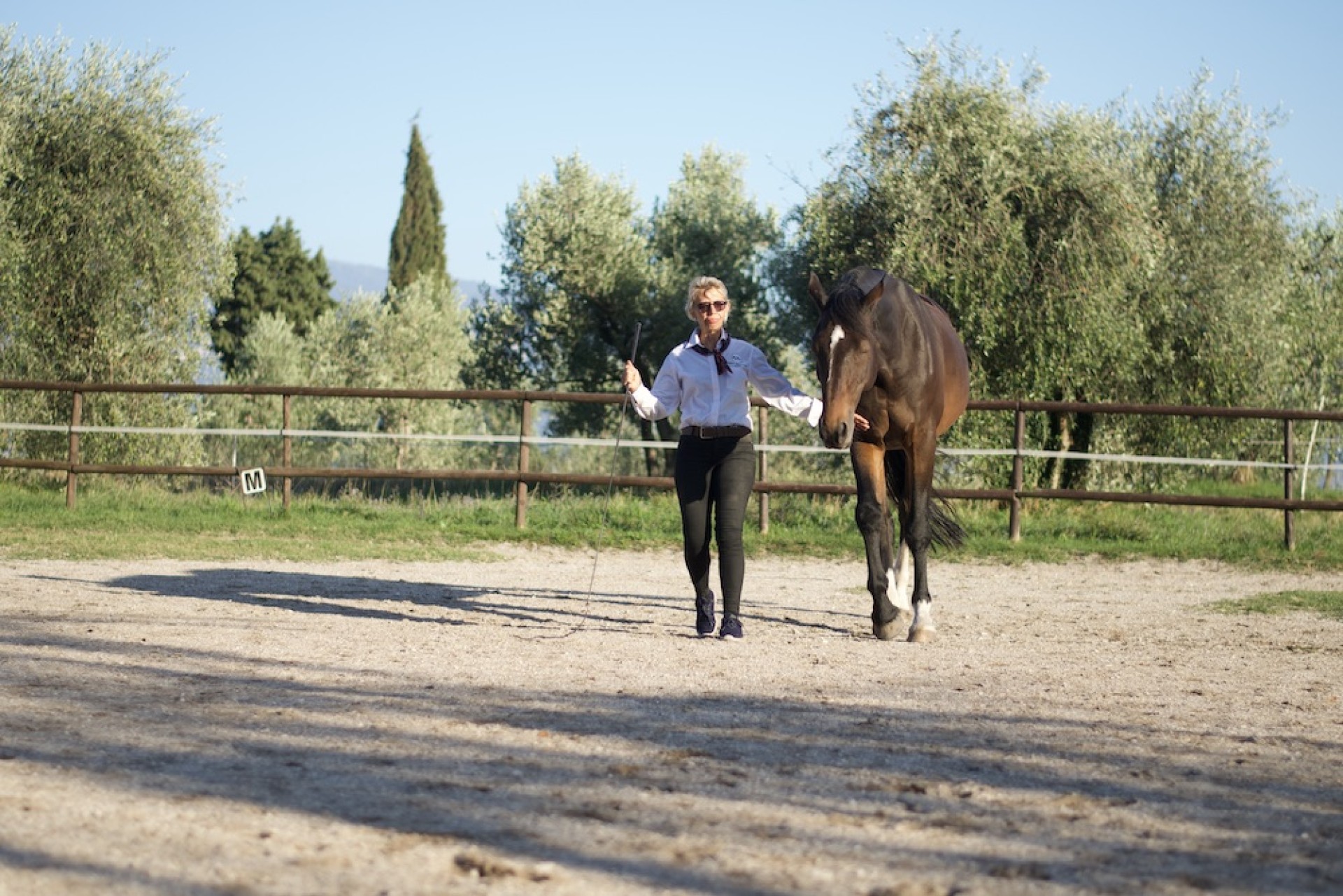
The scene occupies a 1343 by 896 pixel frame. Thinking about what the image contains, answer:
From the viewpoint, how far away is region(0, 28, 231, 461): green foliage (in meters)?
18.8

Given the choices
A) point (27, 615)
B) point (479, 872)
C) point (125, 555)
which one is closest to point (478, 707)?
point (479, 872)

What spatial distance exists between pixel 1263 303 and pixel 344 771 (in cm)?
1922

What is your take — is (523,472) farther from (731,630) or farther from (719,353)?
(719,353)

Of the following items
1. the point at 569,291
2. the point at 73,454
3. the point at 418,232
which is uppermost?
the point at 418,232

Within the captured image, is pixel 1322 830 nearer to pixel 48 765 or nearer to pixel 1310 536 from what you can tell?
pixel 48 765

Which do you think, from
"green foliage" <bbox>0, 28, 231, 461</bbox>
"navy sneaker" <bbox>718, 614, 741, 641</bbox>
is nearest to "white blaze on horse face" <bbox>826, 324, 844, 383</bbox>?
"navy sneaker" <bbox>718, 614, 741, 641</bbox>

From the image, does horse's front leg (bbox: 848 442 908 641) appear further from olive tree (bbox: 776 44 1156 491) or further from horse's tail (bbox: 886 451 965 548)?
olive tree (bbox: 776 44 1156 491)

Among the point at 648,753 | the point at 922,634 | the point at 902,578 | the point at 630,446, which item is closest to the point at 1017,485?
the point at 630,446

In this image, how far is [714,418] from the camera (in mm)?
7305

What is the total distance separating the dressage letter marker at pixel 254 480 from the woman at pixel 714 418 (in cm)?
811

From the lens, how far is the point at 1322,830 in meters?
3.66

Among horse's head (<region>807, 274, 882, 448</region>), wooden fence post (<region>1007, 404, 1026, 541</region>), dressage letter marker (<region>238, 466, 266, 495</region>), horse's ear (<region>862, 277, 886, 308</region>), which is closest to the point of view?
horse's head (<region>807, 274, 882, 448</region>)

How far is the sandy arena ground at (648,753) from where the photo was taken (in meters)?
3.23

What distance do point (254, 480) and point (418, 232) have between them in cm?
4351
